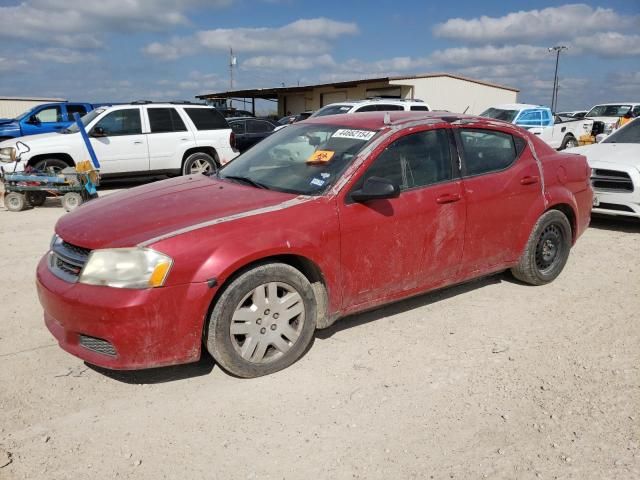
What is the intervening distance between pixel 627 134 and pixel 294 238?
7.32 metres

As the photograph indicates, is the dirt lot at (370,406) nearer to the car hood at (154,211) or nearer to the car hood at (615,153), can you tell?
the car hood at (154,211)

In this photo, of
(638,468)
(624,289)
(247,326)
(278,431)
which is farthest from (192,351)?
(624,289)

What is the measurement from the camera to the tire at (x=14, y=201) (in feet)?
28.9

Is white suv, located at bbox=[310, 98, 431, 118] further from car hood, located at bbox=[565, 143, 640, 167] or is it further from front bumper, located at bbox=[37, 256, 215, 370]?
front bumper, located at bbox=[37, 256, 215, 370]

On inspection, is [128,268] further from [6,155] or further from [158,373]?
[6,155]

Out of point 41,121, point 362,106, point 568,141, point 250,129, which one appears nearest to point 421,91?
point 568,141

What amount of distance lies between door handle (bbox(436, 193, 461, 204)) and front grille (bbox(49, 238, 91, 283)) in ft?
8.01

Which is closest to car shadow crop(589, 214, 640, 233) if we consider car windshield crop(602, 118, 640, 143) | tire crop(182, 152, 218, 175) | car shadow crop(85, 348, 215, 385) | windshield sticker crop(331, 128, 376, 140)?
car windshield crop(602, 118, 640, 143)

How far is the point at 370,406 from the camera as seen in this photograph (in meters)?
3.06

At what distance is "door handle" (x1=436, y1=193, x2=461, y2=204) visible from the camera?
395cm

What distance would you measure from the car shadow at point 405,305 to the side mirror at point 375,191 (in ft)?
3.63

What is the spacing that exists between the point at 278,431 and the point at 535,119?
16.7 m

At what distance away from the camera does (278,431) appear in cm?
285

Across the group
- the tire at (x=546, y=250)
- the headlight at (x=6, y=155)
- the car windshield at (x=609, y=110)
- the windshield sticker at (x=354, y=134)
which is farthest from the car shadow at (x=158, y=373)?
the car windshield at (x=609, y=110)
